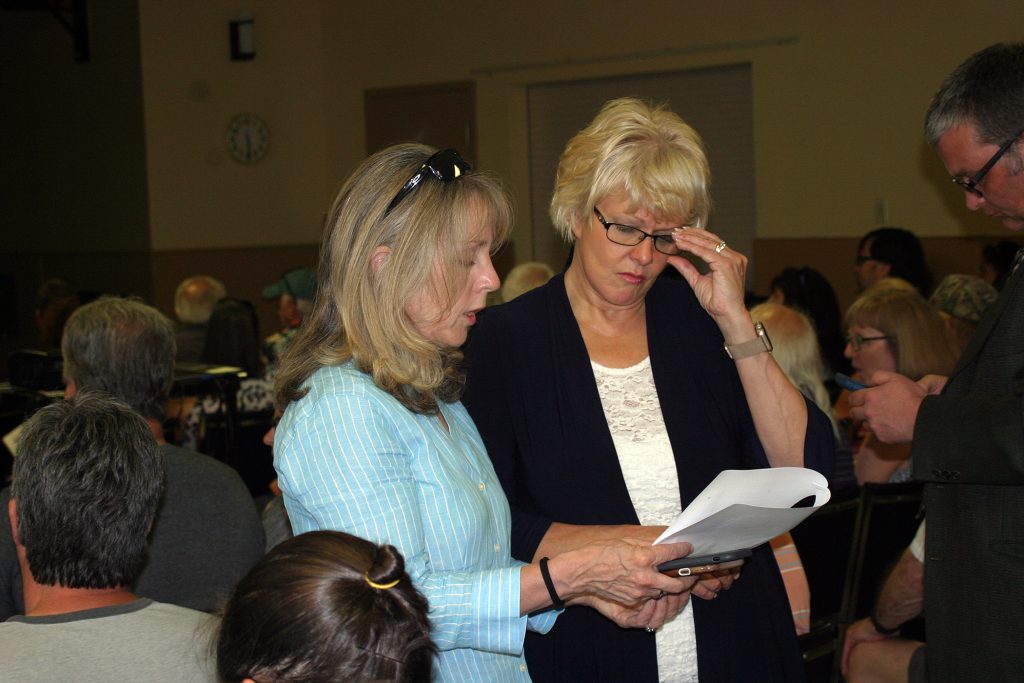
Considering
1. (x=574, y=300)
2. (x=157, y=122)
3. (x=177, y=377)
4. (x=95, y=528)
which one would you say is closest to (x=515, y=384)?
(x=574, y=300)

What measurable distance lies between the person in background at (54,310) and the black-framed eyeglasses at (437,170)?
5.14 metres

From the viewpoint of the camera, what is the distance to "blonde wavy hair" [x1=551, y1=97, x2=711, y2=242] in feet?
6.86

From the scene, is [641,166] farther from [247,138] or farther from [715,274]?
[247,138]

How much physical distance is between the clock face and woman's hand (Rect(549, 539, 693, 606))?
9.62 meters

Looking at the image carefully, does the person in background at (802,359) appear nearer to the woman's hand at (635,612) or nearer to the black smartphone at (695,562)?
the woman's hand at (635,612)

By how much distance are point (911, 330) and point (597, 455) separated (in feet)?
6.54

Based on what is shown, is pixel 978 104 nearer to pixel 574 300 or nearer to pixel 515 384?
pixel 574 300

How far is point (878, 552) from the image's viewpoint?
3170 millimetres

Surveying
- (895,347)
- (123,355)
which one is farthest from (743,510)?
(895,347)

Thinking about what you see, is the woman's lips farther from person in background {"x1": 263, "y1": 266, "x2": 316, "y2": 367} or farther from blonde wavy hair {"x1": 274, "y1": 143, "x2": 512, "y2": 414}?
person in background {"x1": 263, "y1": 266, "x2": 316, "y2": 367}

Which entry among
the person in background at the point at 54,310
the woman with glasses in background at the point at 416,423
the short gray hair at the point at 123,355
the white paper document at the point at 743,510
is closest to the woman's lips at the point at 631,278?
the woman with glasses in background at the point at 416,423

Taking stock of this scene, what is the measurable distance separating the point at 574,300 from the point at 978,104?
2.98 ft

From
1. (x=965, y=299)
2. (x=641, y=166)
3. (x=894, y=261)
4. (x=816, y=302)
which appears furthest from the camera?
(x=894, y=261)

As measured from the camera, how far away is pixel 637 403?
2.13m
